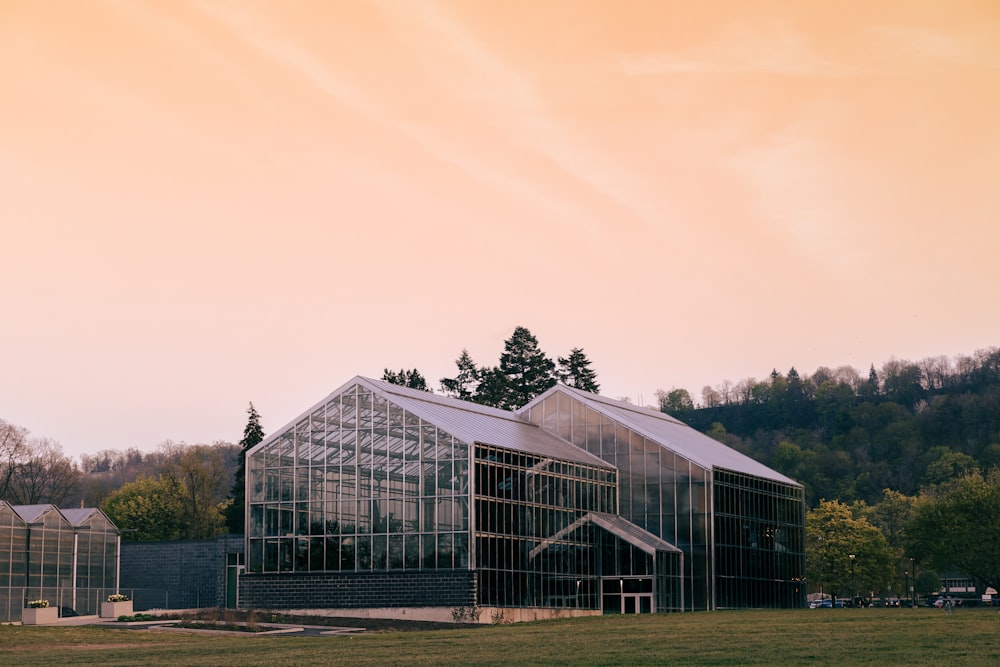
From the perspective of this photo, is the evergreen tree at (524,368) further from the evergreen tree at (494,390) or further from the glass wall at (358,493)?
the glass wall at (358,493)

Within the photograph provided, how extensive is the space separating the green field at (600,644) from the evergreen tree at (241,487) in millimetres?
50119

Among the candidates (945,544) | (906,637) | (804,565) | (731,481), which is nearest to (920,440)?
(945,544)

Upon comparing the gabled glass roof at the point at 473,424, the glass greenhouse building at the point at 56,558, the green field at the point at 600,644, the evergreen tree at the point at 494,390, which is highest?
the evergreen tree at the point at 494,390

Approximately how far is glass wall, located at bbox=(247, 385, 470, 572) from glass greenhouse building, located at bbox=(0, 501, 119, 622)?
1490cm

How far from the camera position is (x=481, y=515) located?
6669cm

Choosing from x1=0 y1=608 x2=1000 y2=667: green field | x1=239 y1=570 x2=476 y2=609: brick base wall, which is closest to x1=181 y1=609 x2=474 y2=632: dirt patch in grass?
x1=239 y1=570 x2=476 y2=609: brick base wall

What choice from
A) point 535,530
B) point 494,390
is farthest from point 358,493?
point 494,390

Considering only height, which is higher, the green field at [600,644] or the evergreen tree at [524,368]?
the evergreen tree at [524,368]

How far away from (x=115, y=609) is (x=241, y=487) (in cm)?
3856

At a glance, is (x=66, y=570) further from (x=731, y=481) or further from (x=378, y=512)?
(x=731, y=481)

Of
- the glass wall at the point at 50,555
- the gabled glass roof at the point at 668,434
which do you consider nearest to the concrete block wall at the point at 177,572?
the glass wall at the point at 50,555

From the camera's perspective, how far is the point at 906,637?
4266 cm

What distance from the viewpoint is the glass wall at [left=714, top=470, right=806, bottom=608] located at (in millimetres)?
78375

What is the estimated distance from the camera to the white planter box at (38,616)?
69.2 meters
